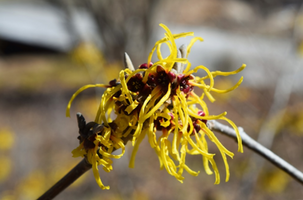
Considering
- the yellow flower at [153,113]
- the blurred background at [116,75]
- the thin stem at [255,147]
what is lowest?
the blurred background at [116,75]

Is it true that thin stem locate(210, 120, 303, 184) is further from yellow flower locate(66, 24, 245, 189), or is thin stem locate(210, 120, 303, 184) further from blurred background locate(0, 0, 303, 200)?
blurred background locate(0, 0, 303, 200)

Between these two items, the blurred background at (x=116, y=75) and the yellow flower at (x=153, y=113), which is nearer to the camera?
the yellow flower at (x=153, y=113)

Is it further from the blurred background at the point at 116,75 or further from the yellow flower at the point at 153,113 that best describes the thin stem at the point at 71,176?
the blurred background at the point at 116,75

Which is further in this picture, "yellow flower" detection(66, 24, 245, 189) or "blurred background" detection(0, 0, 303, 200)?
"blurred background" detection(0, 0, 303, 200)

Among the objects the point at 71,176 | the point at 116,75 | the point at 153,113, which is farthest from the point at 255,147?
the point at 116,75

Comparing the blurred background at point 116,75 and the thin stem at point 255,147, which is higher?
the thin stem at point 255,147

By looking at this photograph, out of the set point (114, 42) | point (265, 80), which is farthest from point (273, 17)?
point (114, 42)

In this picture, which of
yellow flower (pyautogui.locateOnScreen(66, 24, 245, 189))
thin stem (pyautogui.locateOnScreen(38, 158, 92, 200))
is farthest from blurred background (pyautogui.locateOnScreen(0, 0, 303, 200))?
thin stem (pyautogui.locateOnScreen(38, 158, 92, 200))

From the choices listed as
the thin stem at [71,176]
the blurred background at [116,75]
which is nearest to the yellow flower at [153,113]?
the thin stem at [71,176]
